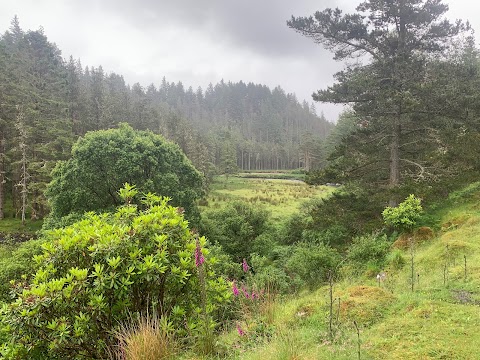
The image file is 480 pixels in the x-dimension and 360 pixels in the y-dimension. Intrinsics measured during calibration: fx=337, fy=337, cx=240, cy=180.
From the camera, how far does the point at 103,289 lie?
13.4 ft

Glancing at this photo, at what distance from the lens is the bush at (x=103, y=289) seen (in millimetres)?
3934

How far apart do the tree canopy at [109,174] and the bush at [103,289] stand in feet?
45.2

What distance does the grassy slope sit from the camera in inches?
159

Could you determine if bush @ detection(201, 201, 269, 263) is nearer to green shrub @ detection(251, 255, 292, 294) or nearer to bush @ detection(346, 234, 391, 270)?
green shrub @ detection(251, 255, 292, 294)

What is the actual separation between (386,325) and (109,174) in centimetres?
1640

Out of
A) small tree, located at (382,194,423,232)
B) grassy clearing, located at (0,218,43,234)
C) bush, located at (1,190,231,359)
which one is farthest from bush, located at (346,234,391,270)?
grassy clearing, located at (0,218,43,234)

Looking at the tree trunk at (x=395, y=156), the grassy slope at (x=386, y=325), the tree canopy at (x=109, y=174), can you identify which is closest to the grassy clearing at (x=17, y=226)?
the tree canopy at (x=109, y=174)

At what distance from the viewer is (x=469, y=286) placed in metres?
6.34

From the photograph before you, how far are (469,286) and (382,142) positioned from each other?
1217 cm

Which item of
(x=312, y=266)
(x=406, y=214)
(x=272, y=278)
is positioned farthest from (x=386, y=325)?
(x=406, y=214)

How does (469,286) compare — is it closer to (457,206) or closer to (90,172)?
(457,206)

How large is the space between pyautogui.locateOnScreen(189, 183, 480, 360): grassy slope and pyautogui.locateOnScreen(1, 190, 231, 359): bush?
96 cm

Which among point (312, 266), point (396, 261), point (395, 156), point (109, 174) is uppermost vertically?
point (395, 156)

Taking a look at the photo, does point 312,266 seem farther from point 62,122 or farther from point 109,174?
point 62,122
